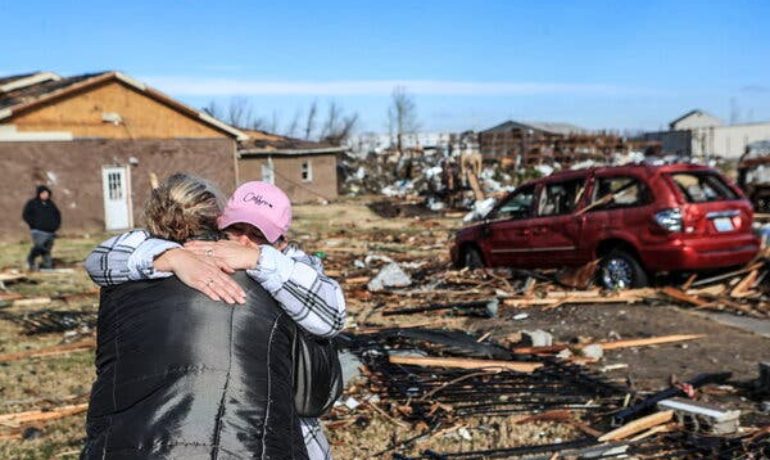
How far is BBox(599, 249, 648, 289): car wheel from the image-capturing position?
10.7m

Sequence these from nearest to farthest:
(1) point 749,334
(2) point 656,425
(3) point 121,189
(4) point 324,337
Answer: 1. (4) point 324,337
2. (2) point 656,425
3. (1) point 749,334
4. (3) point 121,189

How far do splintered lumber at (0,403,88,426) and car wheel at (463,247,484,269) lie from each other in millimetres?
7717

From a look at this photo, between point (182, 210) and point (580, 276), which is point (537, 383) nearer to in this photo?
point (580, 276)

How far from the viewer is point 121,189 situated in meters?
28.8

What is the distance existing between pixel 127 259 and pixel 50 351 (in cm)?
793

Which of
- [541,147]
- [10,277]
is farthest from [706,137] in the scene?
[10,277]

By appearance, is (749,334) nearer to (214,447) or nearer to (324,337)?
(324,337)

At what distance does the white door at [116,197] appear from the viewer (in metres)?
28.2

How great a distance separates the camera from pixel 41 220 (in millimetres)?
16734

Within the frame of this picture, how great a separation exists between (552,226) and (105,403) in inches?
397

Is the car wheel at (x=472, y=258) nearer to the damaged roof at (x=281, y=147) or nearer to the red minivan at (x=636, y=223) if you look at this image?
the red minivan at (x=636, y=223)

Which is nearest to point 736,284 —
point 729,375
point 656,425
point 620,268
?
point 620,268

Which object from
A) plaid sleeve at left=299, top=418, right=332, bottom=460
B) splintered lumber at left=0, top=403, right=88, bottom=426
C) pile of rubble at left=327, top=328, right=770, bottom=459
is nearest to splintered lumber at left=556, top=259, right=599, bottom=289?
pile of rubble at left=327, top=328, right=770, bottom=459

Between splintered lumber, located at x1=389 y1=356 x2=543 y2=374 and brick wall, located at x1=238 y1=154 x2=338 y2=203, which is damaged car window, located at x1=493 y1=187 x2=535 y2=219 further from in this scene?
brick wall, located at x1=238 y1=154 x2=338 y2=203
